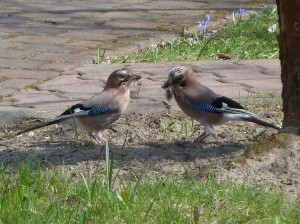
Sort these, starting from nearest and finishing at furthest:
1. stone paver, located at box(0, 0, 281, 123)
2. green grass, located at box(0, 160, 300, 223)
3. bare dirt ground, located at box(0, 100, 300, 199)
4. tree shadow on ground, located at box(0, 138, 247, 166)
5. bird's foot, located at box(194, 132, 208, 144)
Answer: green grass, located at box(0, 160, 300, 223) → bare dirt ground, located at box(0, 100, 300, 199) → tree shadow on ground, located at box(0, 138, 247, 166) → bird's foot, located at box(194, 132, 208, 144) → stone paver, located at box(0, 0, 281, 123)

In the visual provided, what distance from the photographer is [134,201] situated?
3943 millimetres

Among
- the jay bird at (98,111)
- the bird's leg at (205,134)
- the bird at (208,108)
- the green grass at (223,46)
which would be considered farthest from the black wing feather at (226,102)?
the green grass at (223,46)

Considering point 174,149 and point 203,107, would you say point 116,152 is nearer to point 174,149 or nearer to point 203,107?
point 174,149

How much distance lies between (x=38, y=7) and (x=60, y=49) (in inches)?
83.7

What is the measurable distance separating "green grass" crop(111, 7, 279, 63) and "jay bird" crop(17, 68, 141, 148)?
2045 mm

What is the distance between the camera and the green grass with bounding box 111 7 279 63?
7586mm

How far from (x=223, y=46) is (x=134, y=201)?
4.10 meters

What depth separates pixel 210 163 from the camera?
15.3 ft

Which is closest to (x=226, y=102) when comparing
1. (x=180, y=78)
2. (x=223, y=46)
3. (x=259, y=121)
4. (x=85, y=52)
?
(x=259, y=121)

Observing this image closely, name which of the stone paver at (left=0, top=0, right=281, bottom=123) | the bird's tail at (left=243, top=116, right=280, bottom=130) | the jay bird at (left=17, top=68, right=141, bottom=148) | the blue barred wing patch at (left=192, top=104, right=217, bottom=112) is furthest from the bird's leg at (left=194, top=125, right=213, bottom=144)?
the stone paver at (left=0, top=0, right=281, bottom=123)

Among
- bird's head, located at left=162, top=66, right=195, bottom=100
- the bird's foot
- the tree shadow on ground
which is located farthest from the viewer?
bird's head, located at left=162, top=66, right=195, bottom=100

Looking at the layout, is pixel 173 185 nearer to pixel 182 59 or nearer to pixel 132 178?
pixel 132 178

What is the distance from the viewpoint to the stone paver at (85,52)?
6.38 m

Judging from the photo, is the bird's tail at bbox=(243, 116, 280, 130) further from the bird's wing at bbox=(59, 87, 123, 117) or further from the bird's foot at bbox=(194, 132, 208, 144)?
the bird's wing at bbox=(59, 87, 123, 117)
